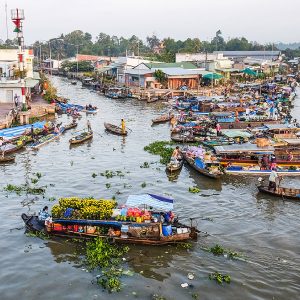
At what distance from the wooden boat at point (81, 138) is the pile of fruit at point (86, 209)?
16.3 metres

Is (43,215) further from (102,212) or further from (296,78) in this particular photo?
(296,78)

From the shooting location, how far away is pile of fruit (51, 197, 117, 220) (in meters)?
17.7

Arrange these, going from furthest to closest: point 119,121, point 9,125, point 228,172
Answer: point 119,121 → point 9,125 → point 228,172

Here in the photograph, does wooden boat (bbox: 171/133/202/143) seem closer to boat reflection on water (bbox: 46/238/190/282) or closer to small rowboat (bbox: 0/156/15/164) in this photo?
small rowboat (bbox: 0/156/15/164)

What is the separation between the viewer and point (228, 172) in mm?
26625

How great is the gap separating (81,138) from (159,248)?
767 inches

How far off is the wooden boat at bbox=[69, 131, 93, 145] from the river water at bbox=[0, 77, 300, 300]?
2.64m

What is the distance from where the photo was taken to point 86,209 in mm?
17781

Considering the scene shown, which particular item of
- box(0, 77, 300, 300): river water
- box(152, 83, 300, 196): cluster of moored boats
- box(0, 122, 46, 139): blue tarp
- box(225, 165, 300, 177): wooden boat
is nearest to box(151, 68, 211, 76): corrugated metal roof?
box(152, 83, 300, 196): cluster of moored boats

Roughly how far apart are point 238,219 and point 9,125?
25.1 meters

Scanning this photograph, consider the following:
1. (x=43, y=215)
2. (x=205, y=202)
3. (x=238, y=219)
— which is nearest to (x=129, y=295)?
(x=43, y=215)

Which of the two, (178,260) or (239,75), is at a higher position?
(239,75)

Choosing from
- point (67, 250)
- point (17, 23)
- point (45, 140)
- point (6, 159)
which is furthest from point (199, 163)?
point (17, 23)

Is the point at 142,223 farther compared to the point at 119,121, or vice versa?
the point at 119,121
